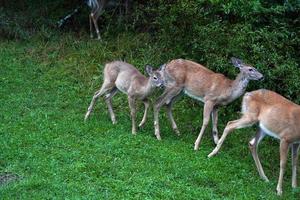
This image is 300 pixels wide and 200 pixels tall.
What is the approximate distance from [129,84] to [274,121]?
285cm

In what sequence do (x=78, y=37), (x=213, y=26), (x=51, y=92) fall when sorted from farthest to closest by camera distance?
1. (x=78, y=37)
2. (x=51, y=92)
3. (x=213, y=26)

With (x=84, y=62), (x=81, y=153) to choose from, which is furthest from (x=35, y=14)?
(x=81, y=153)

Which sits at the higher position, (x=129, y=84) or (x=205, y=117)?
(x=129, y=84)

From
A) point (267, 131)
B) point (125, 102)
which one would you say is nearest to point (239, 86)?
point (267, 131)

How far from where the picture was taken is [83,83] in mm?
13281

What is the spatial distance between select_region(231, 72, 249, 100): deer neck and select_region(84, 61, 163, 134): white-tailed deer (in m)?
1.22

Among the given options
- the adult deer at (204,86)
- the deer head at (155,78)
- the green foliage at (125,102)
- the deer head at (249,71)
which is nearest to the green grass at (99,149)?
the green foliage at (125,102)

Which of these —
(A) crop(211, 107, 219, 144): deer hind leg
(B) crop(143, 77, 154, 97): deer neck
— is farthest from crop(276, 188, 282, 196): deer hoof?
(B) crop(143, 77, 154, 97): deer neck

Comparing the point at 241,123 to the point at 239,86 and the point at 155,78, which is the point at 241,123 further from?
the point at 155,78

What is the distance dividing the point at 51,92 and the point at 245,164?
476cm

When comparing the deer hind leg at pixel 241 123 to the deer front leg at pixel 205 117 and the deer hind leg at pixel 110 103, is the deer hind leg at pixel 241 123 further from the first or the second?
the deer hind leg at pixel 110 103

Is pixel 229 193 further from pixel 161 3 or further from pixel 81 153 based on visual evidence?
pixel 161 3

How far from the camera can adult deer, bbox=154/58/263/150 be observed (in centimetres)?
1030

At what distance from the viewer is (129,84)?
1100cm
